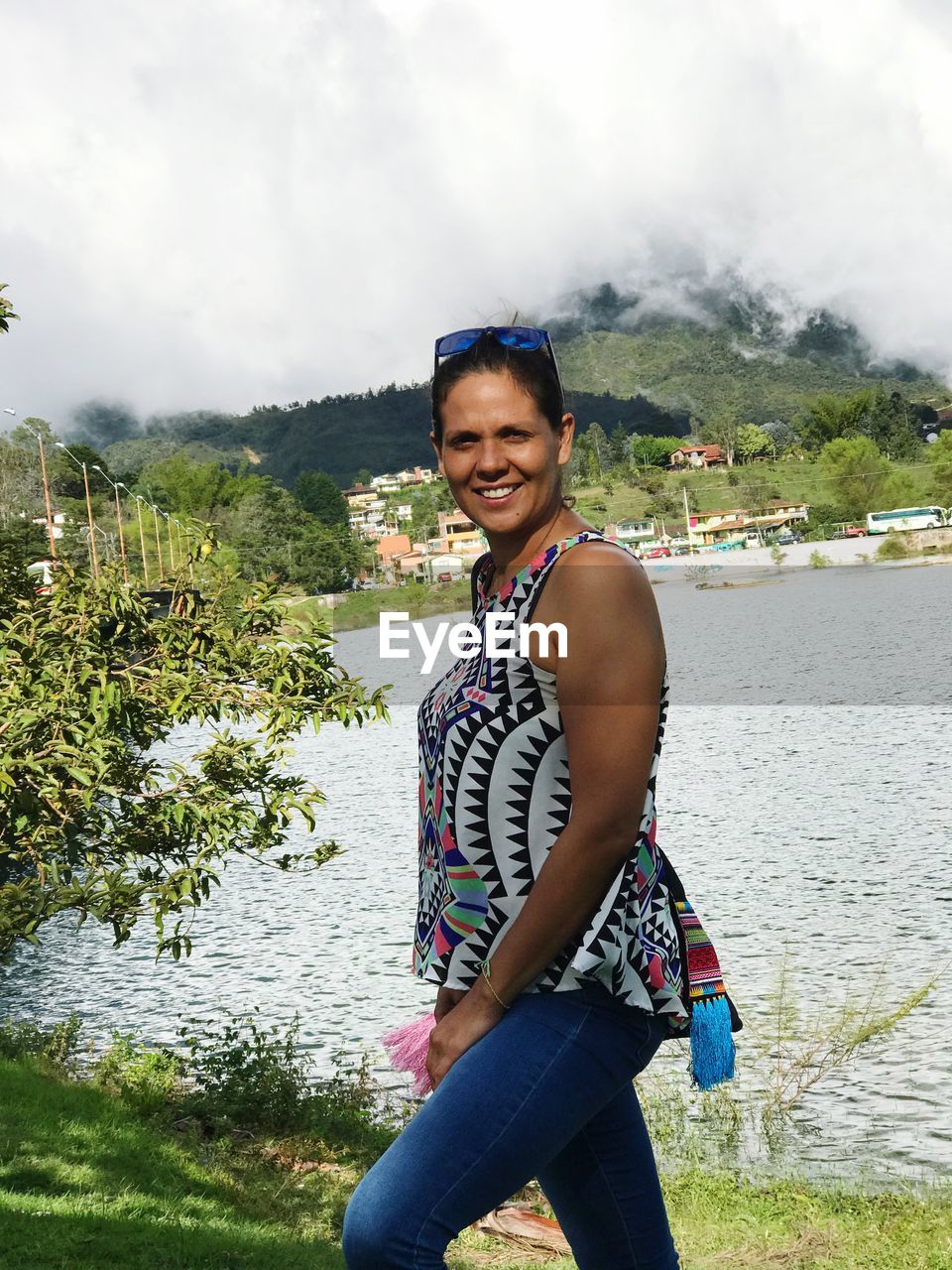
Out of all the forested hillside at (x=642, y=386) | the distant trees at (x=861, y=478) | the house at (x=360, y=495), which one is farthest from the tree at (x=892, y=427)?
the house at (x=360, y=495)

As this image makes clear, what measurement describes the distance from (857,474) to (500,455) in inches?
1660

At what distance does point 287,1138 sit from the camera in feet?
14.3

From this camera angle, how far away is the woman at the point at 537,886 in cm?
97

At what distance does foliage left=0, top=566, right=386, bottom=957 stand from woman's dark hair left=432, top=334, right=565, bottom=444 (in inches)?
64.3

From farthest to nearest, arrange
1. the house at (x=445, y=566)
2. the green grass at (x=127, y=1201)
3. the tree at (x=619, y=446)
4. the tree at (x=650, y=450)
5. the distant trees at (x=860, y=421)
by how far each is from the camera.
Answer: the tree at (x=619, y=446)
the tree at (x=650, y=450)
the distant trees at (x=860, y=421)
the house at (x=445, y=566)
the green grass at (x=127, y=1201)

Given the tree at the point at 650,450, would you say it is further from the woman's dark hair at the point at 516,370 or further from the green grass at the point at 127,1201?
the woman's dark hair at the point at 516,370

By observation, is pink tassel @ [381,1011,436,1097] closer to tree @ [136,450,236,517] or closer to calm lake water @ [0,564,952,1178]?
calm lake water @ [0,564,952,1178]

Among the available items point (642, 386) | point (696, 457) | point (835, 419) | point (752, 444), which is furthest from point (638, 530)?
point (642, 386)

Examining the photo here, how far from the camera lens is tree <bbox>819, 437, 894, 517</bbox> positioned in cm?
4112

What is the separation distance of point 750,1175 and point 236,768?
3.20 metres

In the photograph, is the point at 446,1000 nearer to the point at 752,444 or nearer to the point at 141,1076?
the point at 141,1076

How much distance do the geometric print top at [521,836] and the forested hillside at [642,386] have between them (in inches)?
2035

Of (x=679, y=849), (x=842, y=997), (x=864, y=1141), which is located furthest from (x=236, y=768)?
(x=679, y=849)

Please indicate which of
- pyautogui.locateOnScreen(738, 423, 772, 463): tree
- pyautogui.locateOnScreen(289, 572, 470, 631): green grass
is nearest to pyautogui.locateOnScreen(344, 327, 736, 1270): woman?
pyautogui.locateOnScreen(289, 572, 470, 631): green grass
